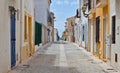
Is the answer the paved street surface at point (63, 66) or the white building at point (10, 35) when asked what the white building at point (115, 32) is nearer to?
the paved street surface at point (63, 66)

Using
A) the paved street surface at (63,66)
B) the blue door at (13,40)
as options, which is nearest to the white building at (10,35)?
the blue door at (13,40)

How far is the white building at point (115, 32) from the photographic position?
1323cm

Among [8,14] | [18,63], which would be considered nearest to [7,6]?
[8,14]

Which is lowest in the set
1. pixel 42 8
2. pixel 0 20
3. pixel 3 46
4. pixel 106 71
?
pixel 106 71

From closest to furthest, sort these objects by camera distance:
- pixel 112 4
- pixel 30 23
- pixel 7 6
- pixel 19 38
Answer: pixel 7 6, pixel 112 4, pixel 19 38, pixel 30 23

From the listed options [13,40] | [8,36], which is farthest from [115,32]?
[8,36]

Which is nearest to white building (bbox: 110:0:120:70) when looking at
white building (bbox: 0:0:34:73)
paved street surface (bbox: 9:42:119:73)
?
paved street surface (bbox: 9:42:119:73)

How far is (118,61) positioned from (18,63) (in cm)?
518

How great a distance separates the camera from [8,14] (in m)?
12.7

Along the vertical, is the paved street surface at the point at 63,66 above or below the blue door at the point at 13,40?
below

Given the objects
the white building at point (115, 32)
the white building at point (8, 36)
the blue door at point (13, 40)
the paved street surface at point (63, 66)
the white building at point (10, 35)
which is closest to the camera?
the white building at point (8, 36)

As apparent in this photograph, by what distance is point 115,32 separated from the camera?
14.0 meters

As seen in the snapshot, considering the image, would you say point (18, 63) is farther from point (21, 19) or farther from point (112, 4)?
point (112, 4)

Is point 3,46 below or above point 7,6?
below
